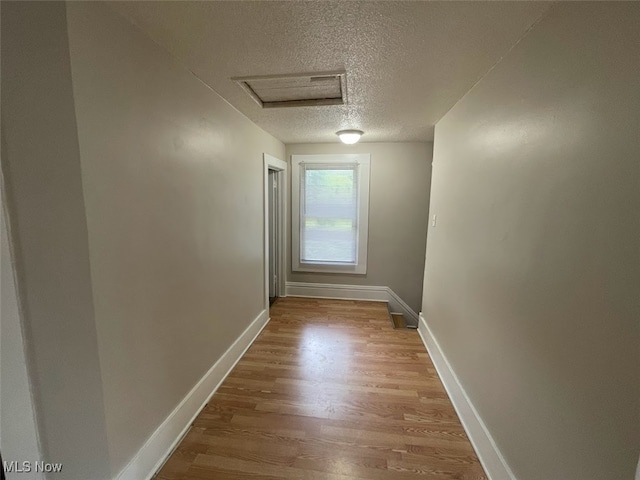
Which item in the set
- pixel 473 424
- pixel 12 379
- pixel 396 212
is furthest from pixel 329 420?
pixel 396 212

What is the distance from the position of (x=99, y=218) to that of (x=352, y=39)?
1.37 metres

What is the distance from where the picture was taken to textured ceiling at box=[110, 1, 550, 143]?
1.13 metres

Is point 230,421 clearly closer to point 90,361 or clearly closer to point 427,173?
point 90,361

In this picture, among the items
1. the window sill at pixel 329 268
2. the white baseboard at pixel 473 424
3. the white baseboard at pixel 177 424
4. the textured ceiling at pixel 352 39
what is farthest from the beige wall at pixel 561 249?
the window sill at pixel 329 268

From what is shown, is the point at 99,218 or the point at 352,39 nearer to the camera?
the point at 99,218

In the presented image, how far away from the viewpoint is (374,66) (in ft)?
5.22

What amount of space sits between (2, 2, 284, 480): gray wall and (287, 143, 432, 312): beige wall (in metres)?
2.62

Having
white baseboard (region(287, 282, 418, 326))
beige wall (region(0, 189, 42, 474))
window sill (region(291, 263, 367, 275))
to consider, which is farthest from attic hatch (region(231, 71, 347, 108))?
white baseboard (region(287, 282, 418, 326))

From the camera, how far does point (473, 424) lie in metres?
1.66

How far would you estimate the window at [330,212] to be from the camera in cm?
394

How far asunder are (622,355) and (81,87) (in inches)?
77.0

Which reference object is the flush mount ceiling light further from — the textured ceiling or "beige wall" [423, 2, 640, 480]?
"beige wall" [423, 2, 640, 480]

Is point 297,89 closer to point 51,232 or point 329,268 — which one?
point 51,232

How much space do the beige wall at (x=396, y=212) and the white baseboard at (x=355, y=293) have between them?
8 centimetres
